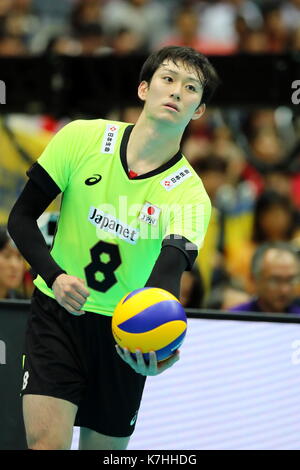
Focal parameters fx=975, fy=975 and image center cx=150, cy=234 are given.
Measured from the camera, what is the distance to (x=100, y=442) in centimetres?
466

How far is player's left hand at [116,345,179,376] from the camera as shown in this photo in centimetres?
414

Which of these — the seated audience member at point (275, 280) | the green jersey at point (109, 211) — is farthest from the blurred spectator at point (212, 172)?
the green jersey at point (109, 211)

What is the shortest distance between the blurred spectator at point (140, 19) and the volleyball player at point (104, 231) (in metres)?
6.72

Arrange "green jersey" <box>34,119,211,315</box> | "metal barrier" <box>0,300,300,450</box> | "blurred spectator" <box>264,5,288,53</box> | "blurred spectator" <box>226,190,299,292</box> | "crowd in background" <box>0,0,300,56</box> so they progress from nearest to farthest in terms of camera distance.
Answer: "green jersey" <box>34,119,211,315</box> → "metal barrier" <box>0,300,300,450</box> → "blurred spectator" <box>226,190,299,292</box> → "crowd in background" <box>0,0,300,56</box> → "blurred spectator" <box>264,5,288,53</box>

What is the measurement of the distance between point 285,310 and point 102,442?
6.68ft

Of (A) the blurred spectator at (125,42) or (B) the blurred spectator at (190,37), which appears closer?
(A) the blurred spectator at (125,42)

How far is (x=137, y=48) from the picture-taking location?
11.0 m

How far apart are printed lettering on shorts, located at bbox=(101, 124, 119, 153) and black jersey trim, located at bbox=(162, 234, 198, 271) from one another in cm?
53

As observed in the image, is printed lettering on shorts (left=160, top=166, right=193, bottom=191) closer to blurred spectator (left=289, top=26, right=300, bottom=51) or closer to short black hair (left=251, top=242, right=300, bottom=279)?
short black hair (left=251, top=242, right=300, bottom=279)

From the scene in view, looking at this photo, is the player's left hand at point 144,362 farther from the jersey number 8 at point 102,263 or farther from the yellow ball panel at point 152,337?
the jersey number 8 at point 102,263

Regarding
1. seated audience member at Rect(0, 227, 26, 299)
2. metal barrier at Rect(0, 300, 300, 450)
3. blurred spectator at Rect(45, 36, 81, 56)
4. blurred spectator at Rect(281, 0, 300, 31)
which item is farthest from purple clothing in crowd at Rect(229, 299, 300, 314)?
blurred spectator at Rect(281, 0, 300, 31)

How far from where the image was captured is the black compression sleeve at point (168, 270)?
426 centimetres

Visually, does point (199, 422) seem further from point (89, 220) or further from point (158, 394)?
point (89, 220)
